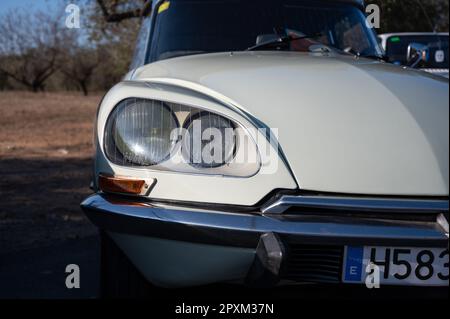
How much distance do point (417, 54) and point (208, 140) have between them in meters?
2.18

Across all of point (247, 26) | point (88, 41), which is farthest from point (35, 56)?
point (247, 26)

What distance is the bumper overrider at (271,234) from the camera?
2.12 meters

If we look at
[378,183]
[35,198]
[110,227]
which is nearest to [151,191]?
[110,227]

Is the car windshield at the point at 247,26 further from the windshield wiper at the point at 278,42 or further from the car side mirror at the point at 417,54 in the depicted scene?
the car side mirror at the point at 417,54

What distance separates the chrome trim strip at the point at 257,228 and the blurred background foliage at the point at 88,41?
1.23 metres

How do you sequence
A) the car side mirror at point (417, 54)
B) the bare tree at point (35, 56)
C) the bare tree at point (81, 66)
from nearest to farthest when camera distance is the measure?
the car side mirror at point (417, 54), the bare tree at point (35, 56), the bare tree at point (81, 66)

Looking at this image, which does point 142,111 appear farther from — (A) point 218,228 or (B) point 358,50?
(B) point 358,50

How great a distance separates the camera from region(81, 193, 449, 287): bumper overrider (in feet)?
6.95

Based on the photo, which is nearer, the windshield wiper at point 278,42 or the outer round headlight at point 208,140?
the outer round headlight at point 208,140

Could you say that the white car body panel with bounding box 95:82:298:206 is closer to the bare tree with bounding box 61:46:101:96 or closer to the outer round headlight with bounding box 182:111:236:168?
the outer round headlight with bounding box 182:111:236:168

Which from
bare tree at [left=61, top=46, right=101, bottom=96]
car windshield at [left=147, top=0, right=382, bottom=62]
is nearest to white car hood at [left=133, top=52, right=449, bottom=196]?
car windshield at [left=147, top=0, right=382, bottom=62]

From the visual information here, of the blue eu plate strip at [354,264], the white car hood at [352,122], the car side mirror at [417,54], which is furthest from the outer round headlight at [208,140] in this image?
the car side mirror at [417,54]

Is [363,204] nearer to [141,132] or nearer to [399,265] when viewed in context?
[399,265]

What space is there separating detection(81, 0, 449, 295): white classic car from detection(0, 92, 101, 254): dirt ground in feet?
7.44
